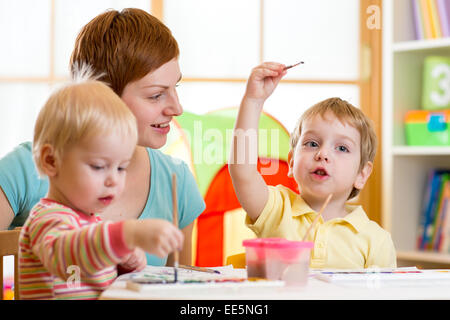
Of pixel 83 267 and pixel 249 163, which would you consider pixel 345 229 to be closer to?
pixel 249 163

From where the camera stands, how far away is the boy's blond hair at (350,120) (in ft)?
4.40

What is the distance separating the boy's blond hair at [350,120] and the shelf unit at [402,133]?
1129 millimetres

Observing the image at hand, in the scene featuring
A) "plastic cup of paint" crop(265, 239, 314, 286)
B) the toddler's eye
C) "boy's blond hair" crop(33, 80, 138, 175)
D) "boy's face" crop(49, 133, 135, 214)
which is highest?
the toddler's eye

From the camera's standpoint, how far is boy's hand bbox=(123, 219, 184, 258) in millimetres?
682

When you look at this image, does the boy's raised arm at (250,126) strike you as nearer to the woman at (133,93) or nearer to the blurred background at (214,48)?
the woman at (133,93)

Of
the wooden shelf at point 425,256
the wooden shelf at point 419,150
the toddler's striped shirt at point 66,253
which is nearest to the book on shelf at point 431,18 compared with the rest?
the wooden shelf at point 419,150

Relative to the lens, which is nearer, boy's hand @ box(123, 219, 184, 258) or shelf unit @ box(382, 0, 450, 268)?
boy's hand @ box(123, 219, 184, 258)

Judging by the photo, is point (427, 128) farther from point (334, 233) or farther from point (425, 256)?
point (334, 233)

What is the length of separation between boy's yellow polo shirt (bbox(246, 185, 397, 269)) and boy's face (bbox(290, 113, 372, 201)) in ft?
0.18

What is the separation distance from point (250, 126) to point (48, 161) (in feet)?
1.42

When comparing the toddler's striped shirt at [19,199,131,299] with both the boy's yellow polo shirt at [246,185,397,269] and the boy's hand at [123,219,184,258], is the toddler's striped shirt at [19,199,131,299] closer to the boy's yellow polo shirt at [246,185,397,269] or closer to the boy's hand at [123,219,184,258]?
the boy's hand at [123,219,184,258]

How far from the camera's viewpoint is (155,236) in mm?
684

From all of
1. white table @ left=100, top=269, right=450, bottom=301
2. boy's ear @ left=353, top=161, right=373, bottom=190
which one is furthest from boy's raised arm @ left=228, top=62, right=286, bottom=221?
white table @ left=100, top=269, right=450, bottom=301

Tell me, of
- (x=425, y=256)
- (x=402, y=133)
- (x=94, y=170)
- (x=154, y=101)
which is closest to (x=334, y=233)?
(x=154, y=101)
